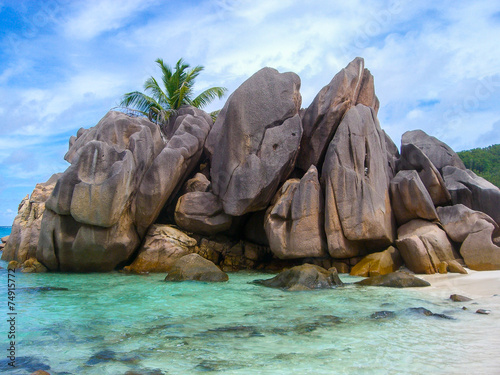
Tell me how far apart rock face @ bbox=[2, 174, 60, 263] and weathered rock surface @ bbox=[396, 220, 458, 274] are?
13.4m

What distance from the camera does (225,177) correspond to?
48.0ft

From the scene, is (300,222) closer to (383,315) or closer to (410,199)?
(410,199)

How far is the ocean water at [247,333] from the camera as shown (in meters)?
4.82

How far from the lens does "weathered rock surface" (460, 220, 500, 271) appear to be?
11703 millimetres

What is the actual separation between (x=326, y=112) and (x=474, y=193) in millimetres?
5793

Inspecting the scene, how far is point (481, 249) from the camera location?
11906 mm

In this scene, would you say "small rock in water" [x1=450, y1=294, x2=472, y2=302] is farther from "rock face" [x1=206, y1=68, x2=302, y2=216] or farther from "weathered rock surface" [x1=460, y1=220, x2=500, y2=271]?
"rock face" [x1=206, y1=68, x2=302, y2=216]

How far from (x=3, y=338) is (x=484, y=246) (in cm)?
1184

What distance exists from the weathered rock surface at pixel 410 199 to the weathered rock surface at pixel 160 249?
7.21 m

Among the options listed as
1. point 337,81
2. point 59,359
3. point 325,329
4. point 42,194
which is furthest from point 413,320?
point 42,194

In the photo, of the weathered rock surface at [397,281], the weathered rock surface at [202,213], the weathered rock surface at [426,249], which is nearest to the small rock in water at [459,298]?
A: the weathered rock surface at [397,281]

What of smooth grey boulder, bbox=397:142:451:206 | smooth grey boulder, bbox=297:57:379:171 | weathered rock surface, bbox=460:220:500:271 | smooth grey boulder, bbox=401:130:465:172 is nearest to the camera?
weathered rock surface, bbox=460:220:500:271

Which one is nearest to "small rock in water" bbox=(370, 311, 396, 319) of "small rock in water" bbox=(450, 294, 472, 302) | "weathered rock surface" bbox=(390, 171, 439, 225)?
"small rock in water" bbox=(450, 294, 472, 302)

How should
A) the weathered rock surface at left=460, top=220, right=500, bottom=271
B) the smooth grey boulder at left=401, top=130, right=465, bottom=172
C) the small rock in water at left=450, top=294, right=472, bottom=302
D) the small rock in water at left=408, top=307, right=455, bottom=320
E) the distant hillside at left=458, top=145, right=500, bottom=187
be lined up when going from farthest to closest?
the distant hillside at left=458, top=145, right=500, bottom=187
the smooth grey boulder at left=401, top=130, right=465, bottom=172
the weathered rock surface at left=460, top=220, right=500, bottom=271
the small rock in water at left=450, top=294, right=472, bottom=302
the small rock in water at left=408, top=307, right=455, bottom=320
